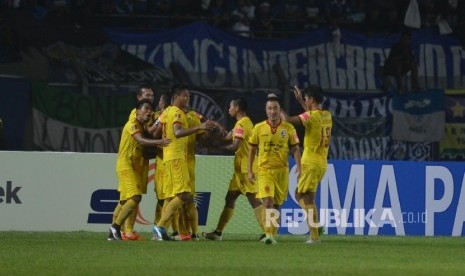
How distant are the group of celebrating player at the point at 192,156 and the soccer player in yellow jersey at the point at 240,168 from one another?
0.8 inches

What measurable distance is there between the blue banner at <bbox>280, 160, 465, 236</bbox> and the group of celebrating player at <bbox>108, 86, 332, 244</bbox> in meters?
2.80

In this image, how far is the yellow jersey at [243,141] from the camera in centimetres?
1897

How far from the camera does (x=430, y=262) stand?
1541 cm

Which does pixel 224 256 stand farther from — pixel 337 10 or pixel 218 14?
pixel 337 10

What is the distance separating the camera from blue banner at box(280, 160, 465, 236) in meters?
21.7

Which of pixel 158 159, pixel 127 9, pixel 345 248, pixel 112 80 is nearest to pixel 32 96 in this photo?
pixel 112 80

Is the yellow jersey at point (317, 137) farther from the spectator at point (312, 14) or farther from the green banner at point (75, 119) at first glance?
the spectator at point (312, 14)

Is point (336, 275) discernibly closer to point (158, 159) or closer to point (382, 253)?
point (382, 253)

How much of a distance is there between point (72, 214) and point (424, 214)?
5662 mm

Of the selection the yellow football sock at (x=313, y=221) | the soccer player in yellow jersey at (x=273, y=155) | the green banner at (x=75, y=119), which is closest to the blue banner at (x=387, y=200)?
the yellow football sock at (x=313, y=221)

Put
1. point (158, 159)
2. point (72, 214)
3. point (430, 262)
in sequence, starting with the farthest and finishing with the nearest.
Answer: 1. point (72, 214)
2. point (158, 159)
3. point (430, 262)

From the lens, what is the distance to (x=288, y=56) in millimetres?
29156

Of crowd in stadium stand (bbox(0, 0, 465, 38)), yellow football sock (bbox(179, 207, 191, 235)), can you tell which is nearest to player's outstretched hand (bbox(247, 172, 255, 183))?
yellow football sock (bbox(179, 207, 191, 235))

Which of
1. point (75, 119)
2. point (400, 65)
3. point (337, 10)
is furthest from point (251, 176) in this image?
point (337, 10)
